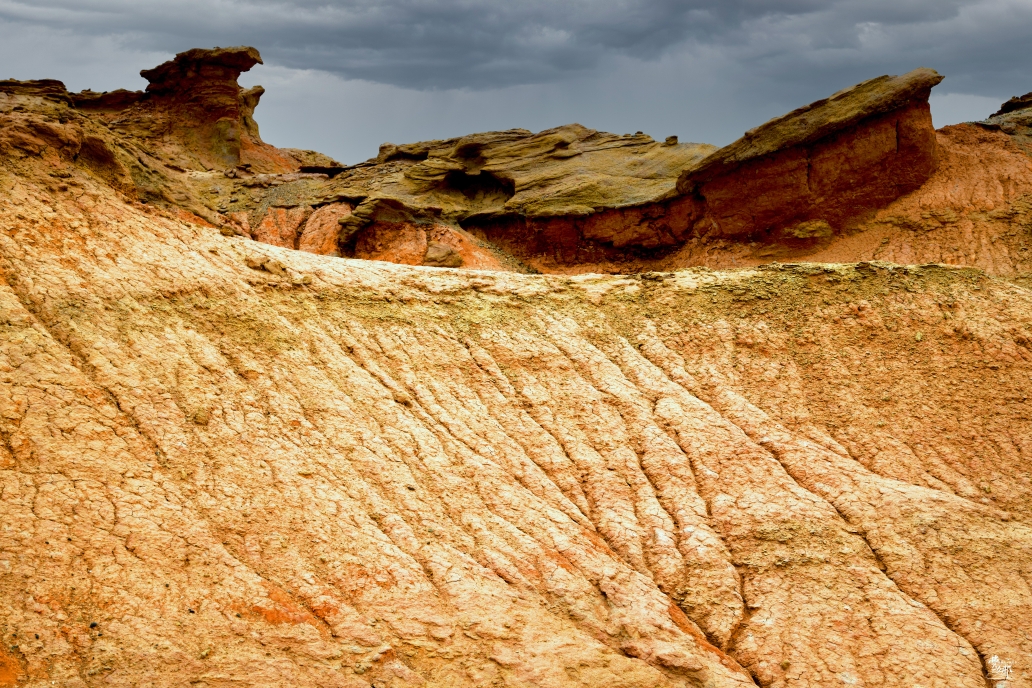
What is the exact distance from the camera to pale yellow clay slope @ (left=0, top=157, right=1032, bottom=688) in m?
6.45

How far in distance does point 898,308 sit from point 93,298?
32.1 feet

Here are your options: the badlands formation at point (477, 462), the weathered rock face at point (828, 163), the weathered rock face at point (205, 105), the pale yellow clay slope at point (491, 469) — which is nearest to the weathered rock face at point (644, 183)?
the weathered rock face at point (828, 163)

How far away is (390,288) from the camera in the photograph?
34.4 ft

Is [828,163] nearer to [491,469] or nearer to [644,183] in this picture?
[644,183]

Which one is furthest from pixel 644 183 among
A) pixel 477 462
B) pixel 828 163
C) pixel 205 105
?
pixel 205 105

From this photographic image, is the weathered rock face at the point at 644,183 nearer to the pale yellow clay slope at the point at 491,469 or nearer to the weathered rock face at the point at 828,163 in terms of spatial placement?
the weathered rock face at the point at 828,163

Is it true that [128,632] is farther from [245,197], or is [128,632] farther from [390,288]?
[245,197]

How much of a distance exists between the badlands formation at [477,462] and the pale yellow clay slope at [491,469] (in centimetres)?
3

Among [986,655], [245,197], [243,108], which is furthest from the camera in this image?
[243,108]

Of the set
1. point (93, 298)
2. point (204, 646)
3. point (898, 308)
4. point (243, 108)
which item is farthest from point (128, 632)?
point (243, 108)

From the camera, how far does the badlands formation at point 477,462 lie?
21.2 feet

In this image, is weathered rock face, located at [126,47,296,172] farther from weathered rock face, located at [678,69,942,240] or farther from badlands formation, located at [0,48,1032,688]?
badlands formation, located at [0,48,1032,688]

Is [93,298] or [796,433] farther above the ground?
[93,298]

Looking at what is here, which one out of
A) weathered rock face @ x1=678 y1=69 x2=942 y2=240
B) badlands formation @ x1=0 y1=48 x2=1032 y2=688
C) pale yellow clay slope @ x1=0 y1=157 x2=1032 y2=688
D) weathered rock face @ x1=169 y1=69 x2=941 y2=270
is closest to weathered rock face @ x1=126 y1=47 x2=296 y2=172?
weathered rock face @ x1=169 y1=69 x2=941 y2=270
